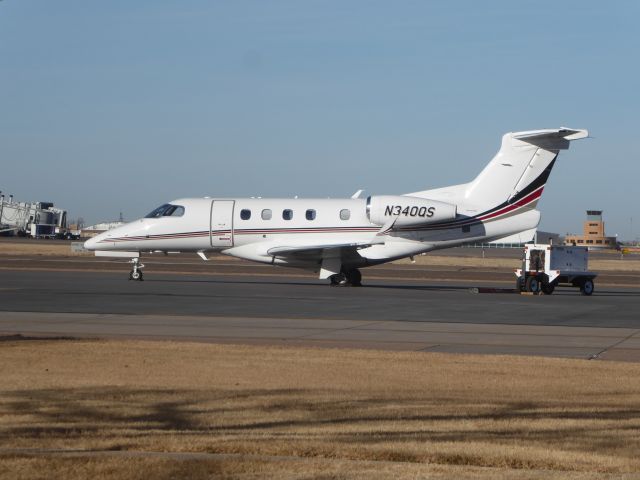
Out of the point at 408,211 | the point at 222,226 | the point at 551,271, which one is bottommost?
the point at 551,271

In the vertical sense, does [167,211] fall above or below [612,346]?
above

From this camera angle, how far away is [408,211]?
3716 cm

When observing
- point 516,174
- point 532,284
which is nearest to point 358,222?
point 516,174

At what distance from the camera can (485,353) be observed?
1653 cm

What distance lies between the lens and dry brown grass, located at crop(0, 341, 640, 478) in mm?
7617

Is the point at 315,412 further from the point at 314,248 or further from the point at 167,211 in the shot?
the point at 167,211

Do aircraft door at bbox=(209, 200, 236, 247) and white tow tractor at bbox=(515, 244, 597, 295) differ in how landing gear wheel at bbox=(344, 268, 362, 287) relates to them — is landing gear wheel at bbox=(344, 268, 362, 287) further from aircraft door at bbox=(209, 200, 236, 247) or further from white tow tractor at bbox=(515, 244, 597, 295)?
white tow tractor at bbox=(515, 244, 597, 295)

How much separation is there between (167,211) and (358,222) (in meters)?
7.71

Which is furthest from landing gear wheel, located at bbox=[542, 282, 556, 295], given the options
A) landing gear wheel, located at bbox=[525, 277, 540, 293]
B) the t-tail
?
the t-tail

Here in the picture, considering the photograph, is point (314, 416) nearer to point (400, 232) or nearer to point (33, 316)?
point (33, 316)

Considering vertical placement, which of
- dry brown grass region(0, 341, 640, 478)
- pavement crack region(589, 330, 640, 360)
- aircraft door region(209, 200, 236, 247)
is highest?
aircraft door region(209, 200, 236, 247)

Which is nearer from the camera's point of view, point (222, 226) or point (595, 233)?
point (222, 226)

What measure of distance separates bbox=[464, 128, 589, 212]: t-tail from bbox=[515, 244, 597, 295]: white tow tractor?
6.96 ft

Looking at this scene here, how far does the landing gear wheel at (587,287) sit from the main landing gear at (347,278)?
8416mm
